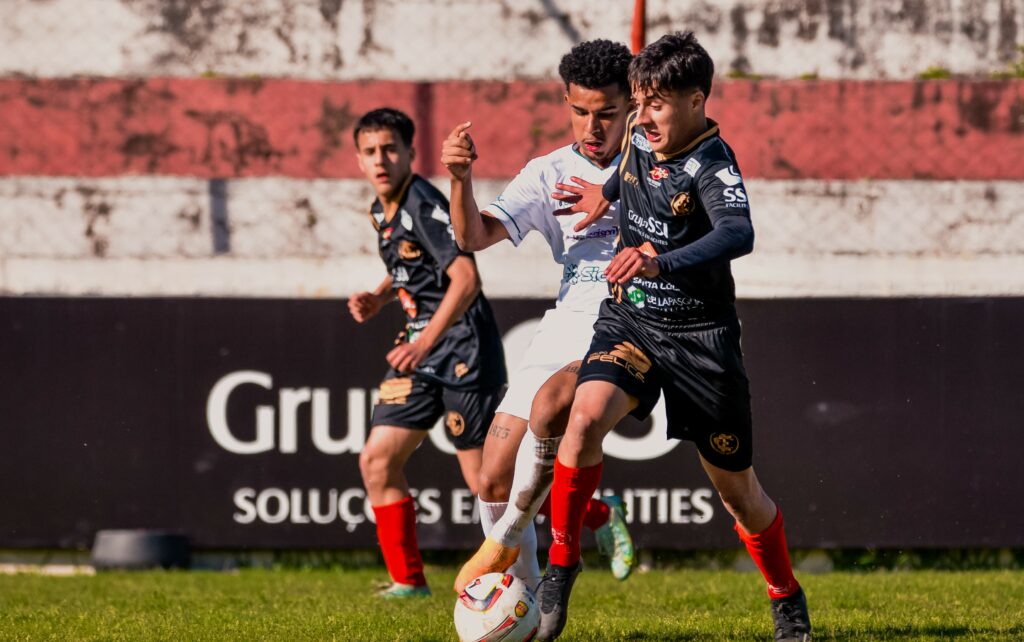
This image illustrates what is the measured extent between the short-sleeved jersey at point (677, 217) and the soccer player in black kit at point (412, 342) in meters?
1.58

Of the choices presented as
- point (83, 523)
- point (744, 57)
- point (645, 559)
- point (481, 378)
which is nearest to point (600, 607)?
point (481, 378)

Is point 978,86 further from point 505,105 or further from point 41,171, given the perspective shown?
point 41,171

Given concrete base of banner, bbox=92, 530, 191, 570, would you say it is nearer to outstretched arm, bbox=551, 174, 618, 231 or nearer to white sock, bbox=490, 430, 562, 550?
white sock, bbox=490, 430, 562, 550

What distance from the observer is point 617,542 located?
648cm

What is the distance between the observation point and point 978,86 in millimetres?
9242

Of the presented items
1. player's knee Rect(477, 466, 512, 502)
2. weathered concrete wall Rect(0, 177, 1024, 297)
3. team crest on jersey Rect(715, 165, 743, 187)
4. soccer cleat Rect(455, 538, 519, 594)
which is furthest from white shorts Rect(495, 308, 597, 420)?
weathered concrete wall Rect(0, 177, 1024, 297)

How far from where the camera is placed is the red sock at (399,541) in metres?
6.56

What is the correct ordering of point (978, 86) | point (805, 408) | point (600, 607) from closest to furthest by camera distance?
point (600, 607)
point (805, 408)
point (978, 86)

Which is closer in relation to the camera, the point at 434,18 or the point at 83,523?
the point at 83,523

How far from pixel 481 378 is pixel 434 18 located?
3.99 m

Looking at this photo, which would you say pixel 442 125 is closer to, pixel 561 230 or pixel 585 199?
pixel 561 230

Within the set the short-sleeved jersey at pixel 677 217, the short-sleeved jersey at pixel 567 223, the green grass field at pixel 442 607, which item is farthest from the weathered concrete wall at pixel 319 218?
the short-sleeved jersey at pixel 677 217

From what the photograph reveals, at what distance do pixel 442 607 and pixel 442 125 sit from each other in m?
4.17

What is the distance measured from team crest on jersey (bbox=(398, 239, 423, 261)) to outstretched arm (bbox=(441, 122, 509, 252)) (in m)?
1.23
